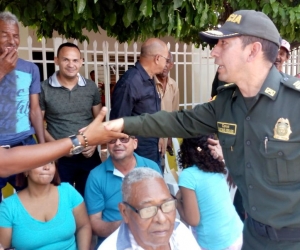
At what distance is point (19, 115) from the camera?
275 cm

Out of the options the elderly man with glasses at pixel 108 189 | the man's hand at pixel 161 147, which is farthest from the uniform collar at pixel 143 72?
the elderly man with glasses at pixel 108 189

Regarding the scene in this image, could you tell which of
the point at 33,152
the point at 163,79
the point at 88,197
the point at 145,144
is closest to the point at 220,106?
the point at 33,152

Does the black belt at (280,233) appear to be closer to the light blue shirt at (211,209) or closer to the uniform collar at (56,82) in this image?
the light blue shirt at (211,209)

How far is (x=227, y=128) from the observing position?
6.36 feet

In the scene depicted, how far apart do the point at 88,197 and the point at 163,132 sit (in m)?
1.01

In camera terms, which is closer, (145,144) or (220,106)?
(220,106)

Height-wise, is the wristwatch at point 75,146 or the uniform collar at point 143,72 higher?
the uniform collar at point 143,72

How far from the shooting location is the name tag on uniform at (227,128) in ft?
6.23

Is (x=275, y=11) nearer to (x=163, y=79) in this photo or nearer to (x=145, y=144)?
(x=163, y=79)

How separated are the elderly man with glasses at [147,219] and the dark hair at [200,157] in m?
0.67

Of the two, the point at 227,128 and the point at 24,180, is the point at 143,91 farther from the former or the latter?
the point at 227,128

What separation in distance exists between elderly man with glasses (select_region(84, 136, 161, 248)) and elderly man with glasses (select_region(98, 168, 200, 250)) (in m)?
0.70

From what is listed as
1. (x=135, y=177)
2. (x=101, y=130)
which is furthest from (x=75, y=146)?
(x=135, y=177)

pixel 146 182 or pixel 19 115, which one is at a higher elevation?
pixel 19 115
